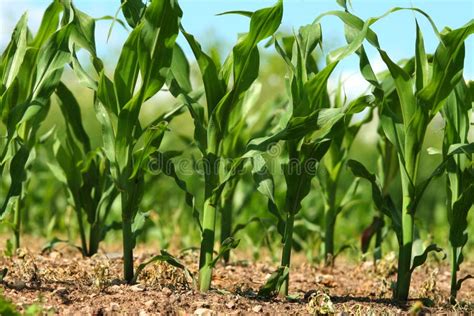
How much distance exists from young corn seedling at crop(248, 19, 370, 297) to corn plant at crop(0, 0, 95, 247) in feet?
2.98

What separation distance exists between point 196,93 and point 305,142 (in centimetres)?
75

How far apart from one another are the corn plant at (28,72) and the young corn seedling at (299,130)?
0.91 metres

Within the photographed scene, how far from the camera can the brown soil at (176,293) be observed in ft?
8.70

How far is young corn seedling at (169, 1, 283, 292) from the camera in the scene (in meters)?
2.83

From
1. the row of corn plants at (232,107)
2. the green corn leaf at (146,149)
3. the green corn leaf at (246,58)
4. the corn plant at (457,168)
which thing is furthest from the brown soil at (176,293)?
the green corn leaf at (246,58)

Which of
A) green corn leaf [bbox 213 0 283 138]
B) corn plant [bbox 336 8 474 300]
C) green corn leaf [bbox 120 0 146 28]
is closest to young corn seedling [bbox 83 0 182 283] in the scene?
green corn leaf [bbox 120 0 146 28]

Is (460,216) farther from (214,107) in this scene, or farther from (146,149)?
(146,149)

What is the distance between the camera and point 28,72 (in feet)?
10.3

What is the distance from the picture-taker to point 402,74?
2955mm

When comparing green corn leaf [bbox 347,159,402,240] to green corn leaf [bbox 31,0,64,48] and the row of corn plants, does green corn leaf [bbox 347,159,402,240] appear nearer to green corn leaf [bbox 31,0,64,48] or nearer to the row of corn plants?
the row of corn plants

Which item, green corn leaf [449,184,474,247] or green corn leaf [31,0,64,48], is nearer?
green corn leaf [449,184,474,247]

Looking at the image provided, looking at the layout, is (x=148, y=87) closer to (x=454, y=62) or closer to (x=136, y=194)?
(x=136, y=194)

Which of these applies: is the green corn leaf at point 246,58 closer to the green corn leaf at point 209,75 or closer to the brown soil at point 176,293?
the green corn leaf at point 209,75

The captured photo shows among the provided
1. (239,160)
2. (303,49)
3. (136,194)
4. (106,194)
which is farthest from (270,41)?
(106,194)
